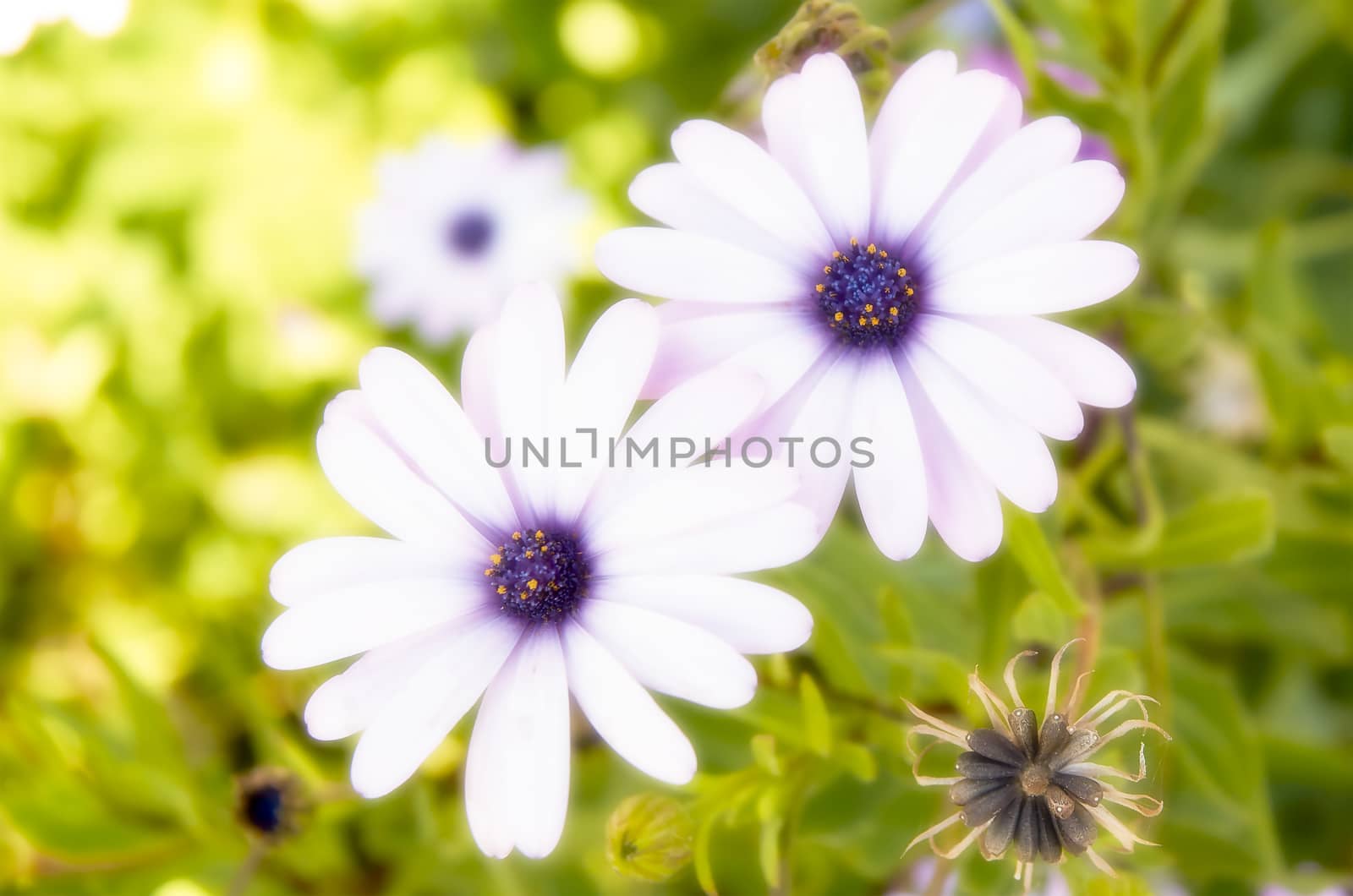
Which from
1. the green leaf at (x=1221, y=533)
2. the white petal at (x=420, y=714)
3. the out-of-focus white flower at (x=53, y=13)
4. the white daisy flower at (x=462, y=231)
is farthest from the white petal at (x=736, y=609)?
the white daisy flower at (x=462, y=231)

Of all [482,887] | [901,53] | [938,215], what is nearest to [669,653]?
[938,215]

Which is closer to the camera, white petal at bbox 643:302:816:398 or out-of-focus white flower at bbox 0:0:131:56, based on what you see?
white petal at bbox 643:302:816:398

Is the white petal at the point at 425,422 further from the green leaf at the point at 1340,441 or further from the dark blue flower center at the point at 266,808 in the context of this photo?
the green leaf at the point at 1340,441

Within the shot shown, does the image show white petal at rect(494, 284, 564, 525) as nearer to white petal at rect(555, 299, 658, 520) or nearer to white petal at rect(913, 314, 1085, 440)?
white petal at rect(555, 299, 658, 520)

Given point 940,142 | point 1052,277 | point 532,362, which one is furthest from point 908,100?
point 532,362

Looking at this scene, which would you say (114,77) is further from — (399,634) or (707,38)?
(399,634)

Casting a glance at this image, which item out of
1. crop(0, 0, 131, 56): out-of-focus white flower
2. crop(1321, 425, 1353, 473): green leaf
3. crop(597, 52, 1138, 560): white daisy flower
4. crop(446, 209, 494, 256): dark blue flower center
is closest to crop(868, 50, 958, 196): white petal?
crop(597, 52, 1138, 560): white daisy flower
